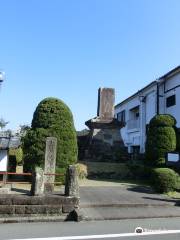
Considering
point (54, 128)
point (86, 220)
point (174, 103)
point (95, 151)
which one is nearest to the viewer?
point (86, 220)

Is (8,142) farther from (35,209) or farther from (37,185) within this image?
(35,209)

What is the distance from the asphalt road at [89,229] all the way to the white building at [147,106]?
1366 centimetres

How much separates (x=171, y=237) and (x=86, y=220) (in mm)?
2436

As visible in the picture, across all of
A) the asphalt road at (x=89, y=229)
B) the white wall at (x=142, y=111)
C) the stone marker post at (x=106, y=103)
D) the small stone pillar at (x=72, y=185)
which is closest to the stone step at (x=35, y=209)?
the small stone pillar at (x=72, y=185)

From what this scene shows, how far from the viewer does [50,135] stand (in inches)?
567

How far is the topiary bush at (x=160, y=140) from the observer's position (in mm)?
16391

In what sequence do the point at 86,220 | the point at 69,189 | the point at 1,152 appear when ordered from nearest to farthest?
the point at 86,220 → the point at 69,189 → the point at 1,152

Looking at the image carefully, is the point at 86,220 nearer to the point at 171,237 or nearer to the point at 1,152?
the point at 171,237

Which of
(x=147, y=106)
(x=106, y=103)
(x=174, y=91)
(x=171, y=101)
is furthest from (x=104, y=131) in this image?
(x=147, y=106)

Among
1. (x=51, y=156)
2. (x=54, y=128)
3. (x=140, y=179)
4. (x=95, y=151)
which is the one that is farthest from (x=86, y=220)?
(x=95, y=151)

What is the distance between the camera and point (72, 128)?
14797mm

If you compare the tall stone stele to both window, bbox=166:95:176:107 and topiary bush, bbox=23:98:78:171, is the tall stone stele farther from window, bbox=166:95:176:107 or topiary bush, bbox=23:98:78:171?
window, bbox=166:95:176:107

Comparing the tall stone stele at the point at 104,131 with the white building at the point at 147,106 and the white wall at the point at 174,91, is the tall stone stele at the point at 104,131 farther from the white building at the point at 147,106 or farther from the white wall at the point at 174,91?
the white wall at the point at 174,91

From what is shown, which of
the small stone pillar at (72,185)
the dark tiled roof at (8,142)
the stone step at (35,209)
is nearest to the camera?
the stone step at (35,209)
